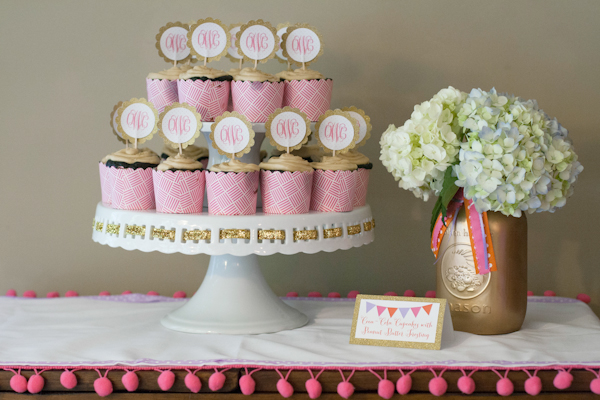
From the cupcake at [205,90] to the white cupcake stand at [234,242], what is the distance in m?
0.05

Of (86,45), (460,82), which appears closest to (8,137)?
(86,45)

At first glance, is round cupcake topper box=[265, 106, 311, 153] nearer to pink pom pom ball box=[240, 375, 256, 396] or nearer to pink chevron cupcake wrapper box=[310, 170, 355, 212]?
pink chevron cupcake wrapper box=[310, 170, 355, 212]

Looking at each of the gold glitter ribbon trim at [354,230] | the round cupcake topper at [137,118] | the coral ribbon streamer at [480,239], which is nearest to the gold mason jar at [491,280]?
the coral ribbon streamer at [480,239]

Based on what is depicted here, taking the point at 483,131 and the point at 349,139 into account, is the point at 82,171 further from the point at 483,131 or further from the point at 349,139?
the point at 483,131

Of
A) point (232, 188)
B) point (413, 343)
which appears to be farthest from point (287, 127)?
point (413, 343)

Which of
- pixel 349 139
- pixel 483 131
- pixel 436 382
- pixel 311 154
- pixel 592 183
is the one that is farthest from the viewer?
pixel 592 183

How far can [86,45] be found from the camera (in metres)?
1.86

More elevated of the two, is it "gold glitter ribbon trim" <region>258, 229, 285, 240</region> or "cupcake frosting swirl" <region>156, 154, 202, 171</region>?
"cupcake frosting swirl" <region>156, 154, 202, 171</region>

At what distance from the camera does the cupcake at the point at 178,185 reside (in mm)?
1293

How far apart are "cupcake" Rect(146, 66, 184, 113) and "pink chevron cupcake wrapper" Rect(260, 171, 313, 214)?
0.32 metres

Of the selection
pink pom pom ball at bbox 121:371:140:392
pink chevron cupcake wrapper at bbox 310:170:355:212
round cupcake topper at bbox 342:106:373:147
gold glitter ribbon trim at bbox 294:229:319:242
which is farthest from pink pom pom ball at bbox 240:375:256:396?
round cupcake topper at bbox 342:106:373:147

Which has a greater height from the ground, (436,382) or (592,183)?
(592,183)

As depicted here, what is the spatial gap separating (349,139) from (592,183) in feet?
2.96

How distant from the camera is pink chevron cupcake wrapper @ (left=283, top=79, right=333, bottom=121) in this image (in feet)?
4.68
